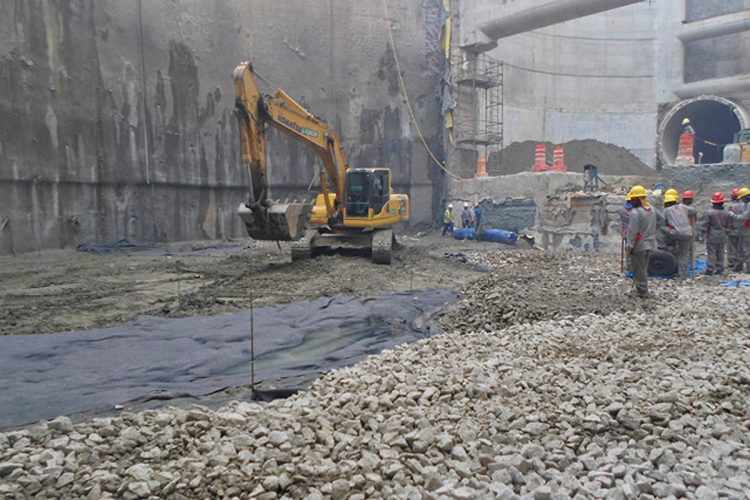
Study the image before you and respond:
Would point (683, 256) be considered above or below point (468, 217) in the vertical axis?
below

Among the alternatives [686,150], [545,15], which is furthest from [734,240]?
[545,15]

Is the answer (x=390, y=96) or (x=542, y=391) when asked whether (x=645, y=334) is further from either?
(x=390, y=96)

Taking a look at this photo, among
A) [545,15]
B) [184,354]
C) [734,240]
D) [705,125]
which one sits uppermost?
[545,15]

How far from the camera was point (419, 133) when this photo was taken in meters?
22.9

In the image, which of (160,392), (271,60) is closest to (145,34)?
(271,60)

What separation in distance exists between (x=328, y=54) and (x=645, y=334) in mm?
18599

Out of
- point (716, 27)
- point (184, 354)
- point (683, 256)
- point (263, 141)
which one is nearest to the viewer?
point (184, 354)

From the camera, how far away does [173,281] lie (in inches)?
406

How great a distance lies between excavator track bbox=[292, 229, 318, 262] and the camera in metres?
11.6

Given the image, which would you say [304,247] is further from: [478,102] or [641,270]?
[478,102]

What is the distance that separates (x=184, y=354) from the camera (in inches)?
212

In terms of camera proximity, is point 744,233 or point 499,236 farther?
point 499,236

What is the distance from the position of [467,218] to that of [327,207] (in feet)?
30.9

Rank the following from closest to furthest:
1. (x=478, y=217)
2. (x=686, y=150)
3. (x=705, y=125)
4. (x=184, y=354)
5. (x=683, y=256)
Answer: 1. (x=184, y=354)
2. (x=683, y=256)
3. (x=686, y=150)
4. (x=478, y=217)
5. (x=705, y=125)
